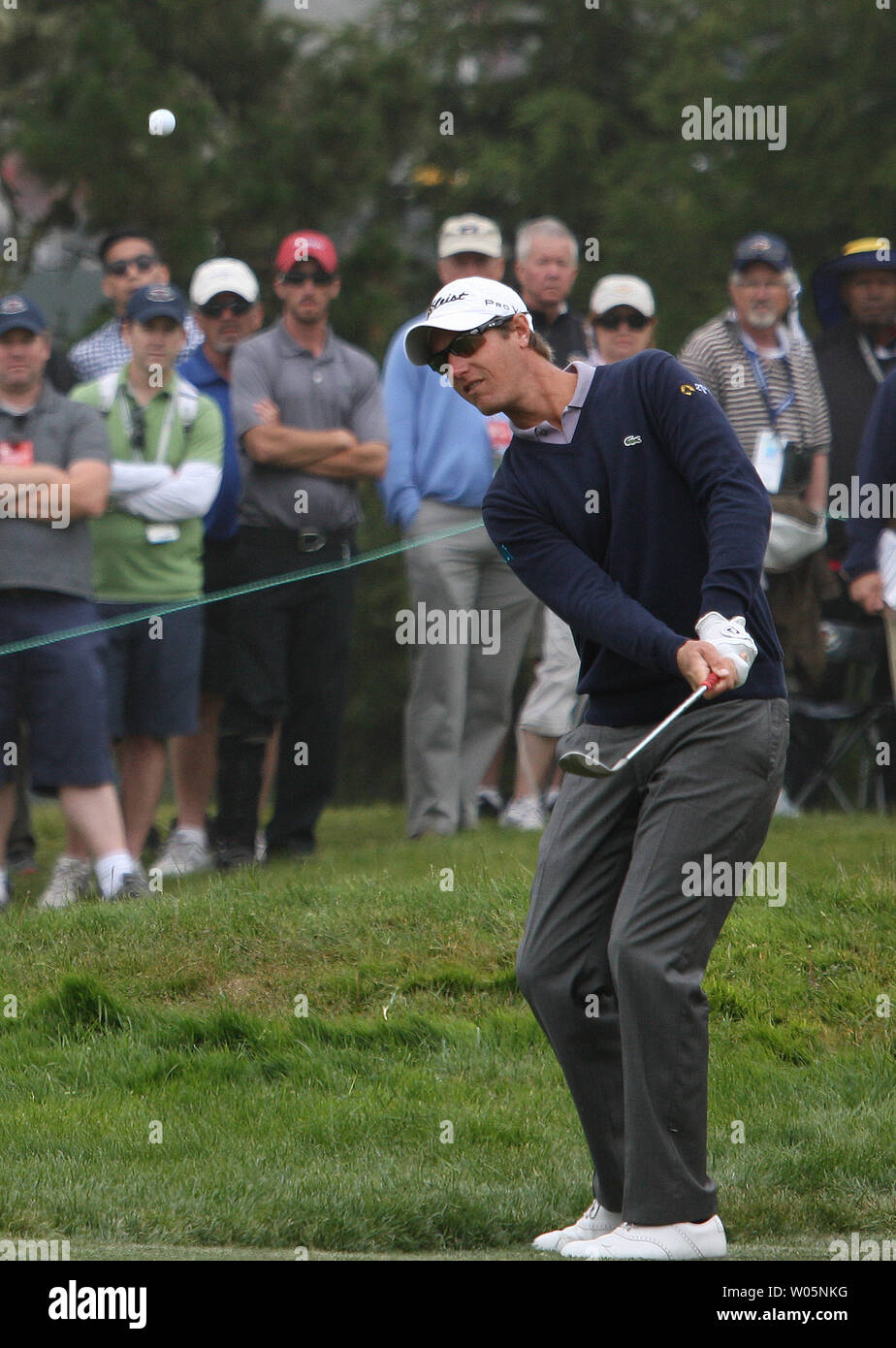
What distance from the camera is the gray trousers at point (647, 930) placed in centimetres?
532

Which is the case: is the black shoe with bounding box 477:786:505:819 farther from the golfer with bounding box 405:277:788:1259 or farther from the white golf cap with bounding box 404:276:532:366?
the white golf cap with bounding box 404:276:532:366

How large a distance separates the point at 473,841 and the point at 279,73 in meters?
9.68

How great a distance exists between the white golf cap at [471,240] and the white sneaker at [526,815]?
8.54ft

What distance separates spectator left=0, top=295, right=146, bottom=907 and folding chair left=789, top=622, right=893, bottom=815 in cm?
388

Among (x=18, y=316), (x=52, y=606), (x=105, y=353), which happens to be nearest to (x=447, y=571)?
(x=105, y=353)

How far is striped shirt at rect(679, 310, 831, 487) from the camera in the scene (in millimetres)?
10250

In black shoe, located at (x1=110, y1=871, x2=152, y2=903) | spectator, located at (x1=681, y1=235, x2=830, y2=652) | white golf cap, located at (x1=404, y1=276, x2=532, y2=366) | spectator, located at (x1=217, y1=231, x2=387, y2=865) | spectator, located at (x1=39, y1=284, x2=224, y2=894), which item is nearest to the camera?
white golf cap, located at (x1=404, y1=276, x2=532, y2=366)

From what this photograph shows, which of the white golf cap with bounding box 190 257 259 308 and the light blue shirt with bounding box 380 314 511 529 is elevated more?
the white golf cap with bounding box 190 257 259 308

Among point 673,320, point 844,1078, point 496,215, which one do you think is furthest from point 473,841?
point 496,215

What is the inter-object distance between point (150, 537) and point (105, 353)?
50.7 inches

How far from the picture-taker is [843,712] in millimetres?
11203

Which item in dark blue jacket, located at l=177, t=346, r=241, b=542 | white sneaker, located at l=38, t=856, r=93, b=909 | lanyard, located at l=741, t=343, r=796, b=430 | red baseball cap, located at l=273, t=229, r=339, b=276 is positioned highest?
red baseball cap, located at l=273, t=229, r=339, b=276

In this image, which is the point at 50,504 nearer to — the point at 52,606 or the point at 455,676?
the point at 52,606

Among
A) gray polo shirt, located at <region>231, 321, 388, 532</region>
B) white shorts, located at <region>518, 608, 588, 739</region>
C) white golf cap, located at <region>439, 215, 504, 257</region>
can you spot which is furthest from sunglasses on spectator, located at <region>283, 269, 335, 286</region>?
white shorts, located at <region>518, 608, 588, 739</region>
